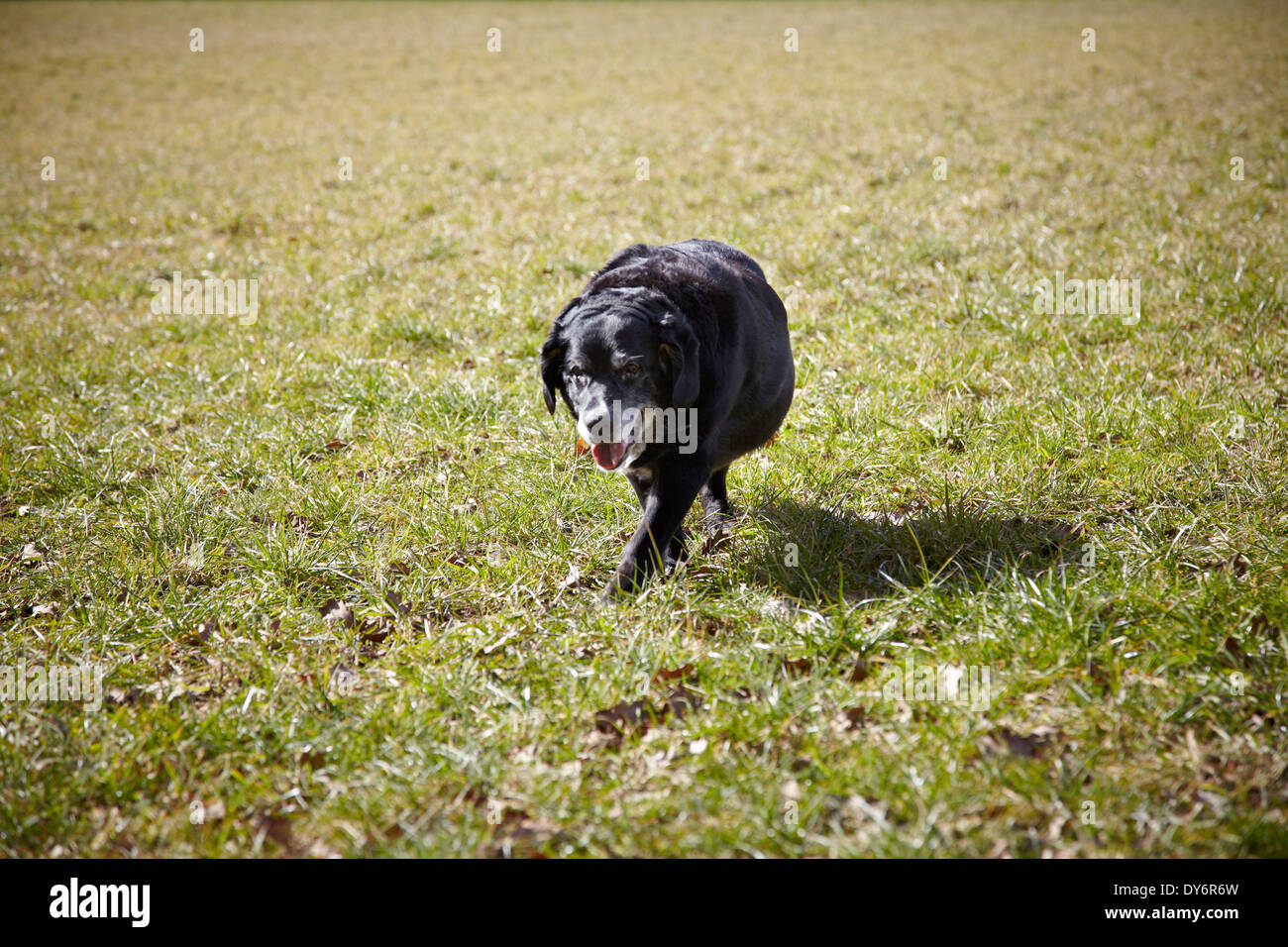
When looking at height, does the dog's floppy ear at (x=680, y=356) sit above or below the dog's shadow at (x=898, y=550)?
above

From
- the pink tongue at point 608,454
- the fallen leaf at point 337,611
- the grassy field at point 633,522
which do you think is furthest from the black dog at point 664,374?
the fallen leaf at point 337,611

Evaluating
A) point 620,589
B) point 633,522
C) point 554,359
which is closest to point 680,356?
point 554,359

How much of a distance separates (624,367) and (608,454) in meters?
0.36

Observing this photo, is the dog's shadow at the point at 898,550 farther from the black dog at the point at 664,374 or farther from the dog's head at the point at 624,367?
the dog's head at the point at 624,367

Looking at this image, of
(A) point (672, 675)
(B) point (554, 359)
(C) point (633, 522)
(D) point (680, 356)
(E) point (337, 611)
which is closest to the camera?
(A) point (672, 675)

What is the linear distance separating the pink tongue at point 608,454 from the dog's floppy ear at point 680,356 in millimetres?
325

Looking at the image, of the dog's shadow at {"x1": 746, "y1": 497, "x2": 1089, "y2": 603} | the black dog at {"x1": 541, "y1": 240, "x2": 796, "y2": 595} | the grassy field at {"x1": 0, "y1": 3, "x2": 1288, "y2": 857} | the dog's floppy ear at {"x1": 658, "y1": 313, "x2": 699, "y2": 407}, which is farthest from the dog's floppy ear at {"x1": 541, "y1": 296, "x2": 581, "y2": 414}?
the dog's shadow at {"x1": 746, "y1": 497, "x2": 1089, "y2": 603}

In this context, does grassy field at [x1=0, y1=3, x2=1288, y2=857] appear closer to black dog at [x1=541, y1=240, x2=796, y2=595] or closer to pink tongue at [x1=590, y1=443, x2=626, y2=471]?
black dog at [x1=541, y1=240, x2=796, y2=595]

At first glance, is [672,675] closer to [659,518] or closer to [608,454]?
[659,518]

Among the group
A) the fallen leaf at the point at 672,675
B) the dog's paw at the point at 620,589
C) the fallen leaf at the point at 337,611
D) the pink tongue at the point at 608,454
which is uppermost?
the pink tongue at the point at 608,454

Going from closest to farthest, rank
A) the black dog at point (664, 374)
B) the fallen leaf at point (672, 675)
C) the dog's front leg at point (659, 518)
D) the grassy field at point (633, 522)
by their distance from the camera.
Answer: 1. the grassy field at point (633, 522)
2. the fallen leaf at point (672, 675)
3. the black dog at point (664, 374)
4. the dog's front leg at point (659, 518)

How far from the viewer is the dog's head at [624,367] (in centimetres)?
324

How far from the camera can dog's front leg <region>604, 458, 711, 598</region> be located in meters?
3.51

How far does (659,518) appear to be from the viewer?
3.52 metres
